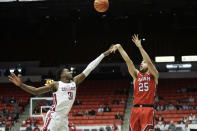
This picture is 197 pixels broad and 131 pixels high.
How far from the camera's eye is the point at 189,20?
26000 mm

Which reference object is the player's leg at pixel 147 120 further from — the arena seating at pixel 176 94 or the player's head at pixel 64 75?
the arena seating at pixel 176 94

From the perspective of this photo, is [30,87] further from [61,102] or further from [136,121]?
[136,121]

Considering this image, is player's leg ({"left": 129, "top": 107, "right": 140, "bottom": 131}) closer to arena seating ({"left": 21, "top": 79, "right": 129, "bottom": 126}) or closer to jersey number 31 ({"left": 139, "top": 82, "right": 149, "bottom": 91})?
jersey number 31 ({"left": 139, "top": 82, "right": 149, "bottom": 91})

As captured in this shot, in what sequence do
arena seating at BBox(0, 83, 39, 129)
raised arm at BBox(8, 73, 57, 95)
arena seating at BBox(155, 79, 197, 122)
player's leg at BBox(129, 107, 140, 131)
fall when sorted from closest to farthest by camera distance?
raised arm at BBox(8, 73, 57, 95)
player's leg at BBox(129, 107, 140, 131)
arena seating at BBox(155, 79, 197, 122)
arena seating at BBox(0, 83, 39, 129)

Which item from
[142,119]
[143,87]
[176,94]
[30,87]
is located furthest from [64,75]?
[176,94]

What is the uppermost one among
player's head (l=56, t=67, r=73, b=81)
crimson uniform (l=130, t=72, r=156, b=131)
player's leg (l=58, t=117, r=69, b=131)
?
player's head (l=56, t=67, r=73, b=81)

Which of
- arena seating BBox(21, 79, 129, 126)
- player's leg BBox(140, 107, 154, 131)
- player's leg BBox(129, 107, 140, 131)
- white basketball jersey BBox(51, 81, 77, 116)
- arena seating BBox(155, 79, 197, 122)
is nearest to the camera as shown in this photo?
white basketball jersey BBox(51, 81, 77, 116)

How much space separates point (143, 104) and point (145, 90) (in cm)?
25

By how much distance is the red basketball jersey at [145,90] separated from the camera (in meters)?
6.38

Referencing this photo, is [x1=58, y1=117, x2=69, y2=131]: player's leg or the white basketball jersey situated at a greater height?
the white basketball jersey

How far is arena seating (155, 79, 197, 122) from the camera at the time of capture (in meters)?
20.8

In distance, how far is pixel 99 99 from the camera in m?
24.7

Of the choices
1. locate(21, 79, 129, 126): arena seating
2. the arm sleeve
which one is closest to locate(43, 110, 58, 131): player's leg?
the arm sleeve

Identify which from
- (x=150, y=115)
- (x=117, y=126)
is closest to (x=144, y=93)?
(x=150, y=115)
